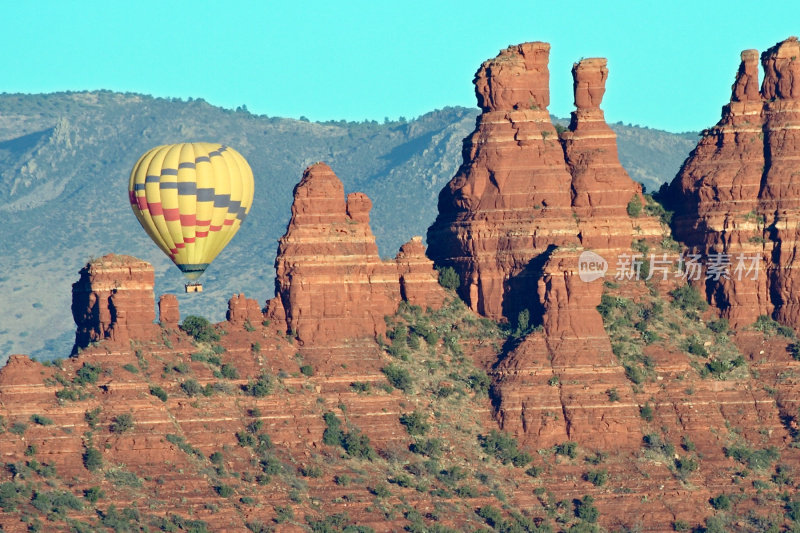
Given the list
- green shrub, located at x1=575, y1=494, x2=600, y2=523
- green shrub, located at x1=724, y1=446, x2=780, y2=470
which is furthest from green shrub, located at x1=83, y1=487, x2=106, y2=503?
green shrub, located at x1=724, y1=446, x2=780, y2=470

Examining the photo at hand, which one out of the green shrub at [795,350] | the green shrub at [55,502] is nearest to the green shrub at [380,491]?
the green shrub at [55,502]

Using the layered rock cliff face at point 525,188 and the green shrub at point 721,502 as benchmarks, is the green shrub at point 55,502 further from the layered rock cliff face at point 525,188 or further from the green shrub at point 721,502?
the green shrub at point 721,502

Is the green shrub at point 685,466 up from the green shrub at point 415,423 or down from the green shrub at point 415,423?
down

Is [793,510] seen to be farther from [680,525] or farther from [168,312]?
[168,312]

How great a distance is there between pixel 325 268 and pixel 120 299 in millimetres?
12503

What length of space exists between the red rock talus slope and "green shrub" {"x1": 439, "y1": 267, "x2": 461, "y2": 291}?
7.22 metres

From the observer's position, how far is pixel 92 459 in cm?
12838

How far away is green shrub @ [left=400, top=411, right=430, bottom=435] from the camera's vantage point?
456 feet

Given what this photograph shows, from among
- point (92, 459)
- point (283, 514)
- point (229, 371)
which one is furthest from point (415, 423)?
point (92, 459)

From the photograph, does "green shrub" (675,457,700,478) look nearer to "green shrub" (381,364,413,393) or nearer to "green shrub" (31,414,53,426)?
"green shrub" (381,364,413,393)

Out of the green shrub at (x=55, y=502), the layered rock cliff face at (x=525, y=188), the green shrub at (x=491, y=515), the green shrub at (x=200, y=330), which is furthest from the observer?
the layered rock cliff face at (x=525, y=188)

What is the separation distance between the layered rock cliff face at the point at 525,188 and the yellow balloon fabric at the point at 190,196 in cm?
1473

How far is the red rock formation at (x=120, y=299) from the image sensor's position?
446 feet

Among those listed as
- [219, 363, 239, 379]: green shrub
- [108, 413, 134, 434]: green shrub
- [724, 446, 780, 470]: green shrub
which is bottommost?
[724, 446, 780, 470]: green shrub
